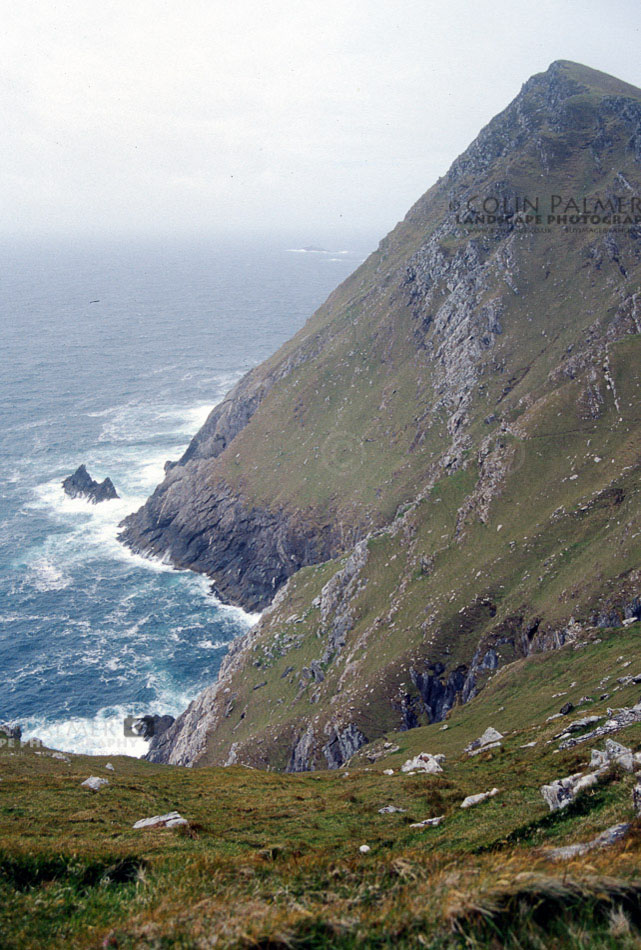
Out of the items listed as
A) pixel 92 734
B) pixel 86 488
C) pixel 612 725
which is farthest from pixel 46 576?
pixel 612 725

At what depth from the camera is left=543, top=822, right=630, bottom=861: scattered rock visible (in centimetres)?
1305

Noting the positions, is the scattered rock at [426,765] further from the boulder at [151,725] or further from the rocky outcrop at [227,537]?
the rocky outcrop at [227,537]

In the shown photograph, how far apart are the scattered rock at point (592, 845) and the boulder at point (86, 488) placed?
5948 inches

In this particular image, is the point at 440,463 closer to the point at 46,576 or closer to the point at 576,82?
the point at 46,576

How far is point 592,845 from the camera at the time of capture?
1343 centimetres

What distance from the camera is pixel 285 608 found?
102625 millimetres

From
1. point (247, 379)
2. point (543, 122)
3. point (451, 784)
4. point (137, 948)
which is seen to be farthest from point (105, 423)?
point (137, 948)

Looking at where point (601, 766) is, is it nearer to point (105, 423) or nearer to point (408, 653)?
point (408, 653)

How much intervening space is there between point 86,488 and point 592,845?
505 ft

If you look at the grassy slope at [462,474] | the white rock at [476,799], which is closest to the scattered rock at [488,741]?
the white rock at [476,799]

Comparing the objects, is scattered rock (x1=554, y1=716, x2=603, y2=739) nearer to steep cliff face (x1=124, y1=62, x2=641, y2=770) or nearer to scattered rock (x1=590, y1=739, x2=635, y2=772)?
scattered rock (x1=590, y1=739, x2=635, y2=772)

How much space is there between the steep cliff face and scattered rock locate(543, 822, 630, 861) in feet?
161

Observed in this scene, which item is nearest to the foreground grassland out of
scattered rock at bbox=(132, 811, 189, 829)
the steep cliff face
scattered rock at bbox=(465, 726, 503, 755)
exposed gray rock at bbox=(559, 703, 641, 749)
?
scattered rock at bbox=(132, 811, 189, 829)

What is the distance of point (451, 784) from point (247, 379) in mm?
167312
